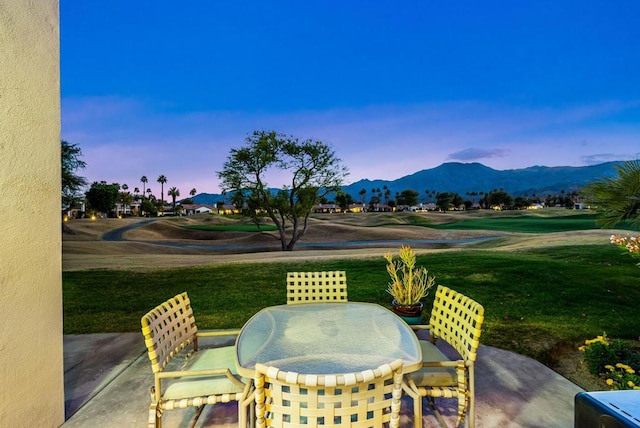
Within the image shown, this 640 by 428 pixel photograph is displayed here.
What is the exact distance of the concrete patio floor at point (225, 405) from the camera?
6.33 feet

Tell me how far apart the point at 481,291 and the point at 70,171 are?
1709cm

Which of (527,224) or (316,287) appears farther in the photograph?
(527,224)

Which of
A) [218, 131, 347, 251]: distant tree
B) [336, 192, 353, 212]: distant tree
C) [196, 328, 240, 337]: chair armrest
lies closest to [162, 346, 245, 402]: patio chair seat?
[196, 328, 240, 337]: chair armrest

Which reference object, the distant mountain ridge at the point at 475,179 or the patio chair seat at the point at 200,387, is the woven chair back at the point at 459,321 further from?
the distant mountain ridge at the point at 475,179

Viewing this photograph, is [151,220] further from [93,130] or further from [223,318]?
[223,318]

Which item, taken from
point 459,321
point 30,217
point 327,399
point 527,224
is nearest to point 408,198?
point 527,224

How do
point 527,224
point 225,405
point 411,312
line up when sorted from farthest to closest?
point 527,224 → point 411,312 → point 225,405

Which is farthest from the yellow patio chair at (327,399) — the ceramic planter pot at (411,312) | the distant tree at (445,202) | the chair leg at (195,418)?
the distant tree at (445,202)

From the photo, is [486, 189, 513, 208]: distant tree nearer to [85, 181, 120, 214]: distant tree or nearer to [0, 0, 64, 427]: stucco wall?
[85, 181, 120, 214]: distant tree

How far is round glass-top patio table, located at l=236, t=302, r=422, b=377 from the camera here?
1.42 meters

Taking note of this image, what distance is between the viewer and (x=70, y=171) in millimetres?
14180

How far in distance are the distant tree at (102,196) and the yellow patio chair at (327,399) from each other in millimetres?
20141

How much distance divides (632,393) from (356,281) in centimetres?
575

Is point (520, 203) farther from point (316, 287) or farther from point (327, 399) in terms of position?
point (327, 399)
